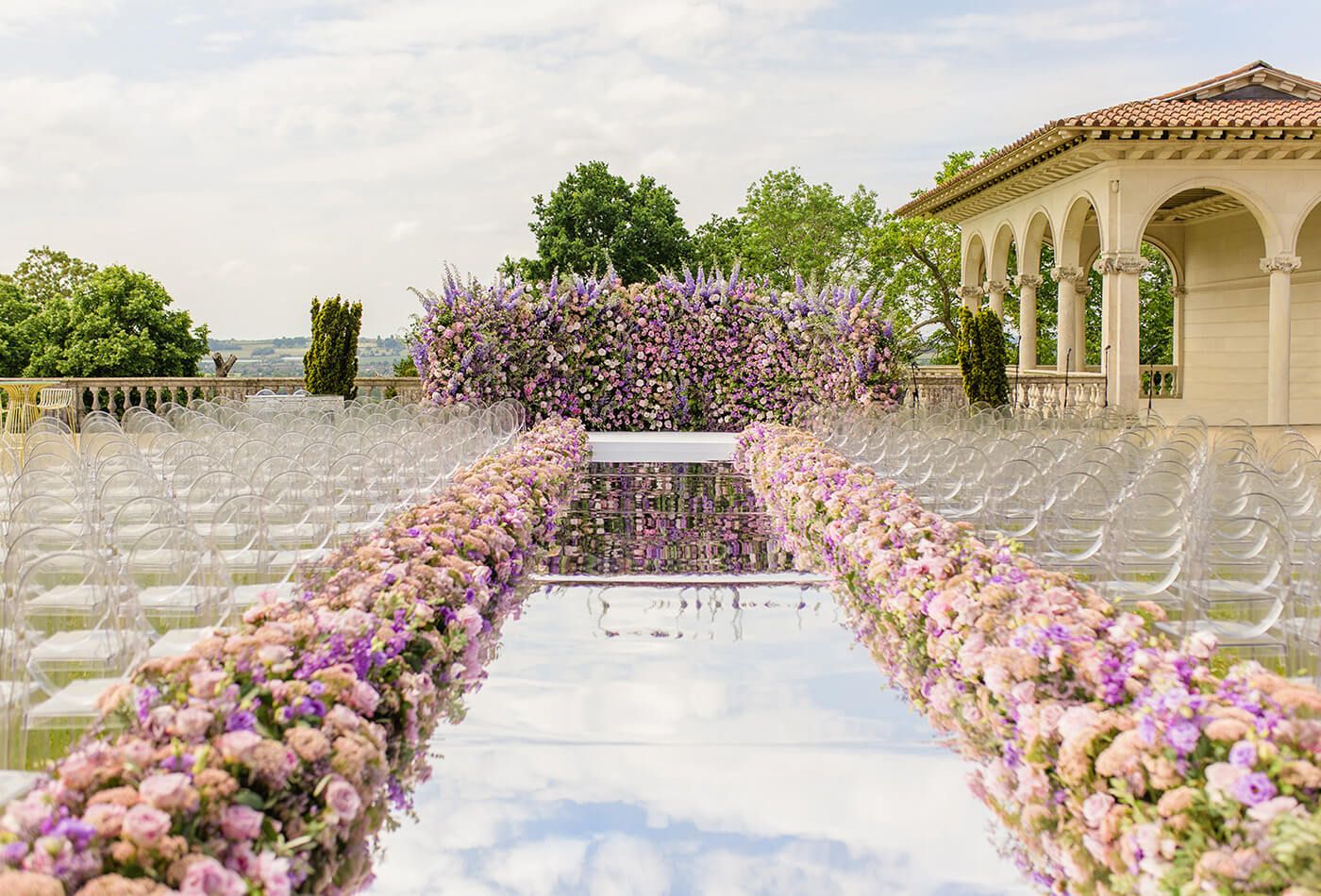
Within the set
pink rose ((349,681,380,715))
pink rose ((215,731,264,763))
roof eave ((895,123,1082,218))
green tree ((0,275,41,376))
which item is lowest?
pink rose ((349,681,380,715))

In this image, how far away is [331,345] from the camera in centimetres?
1872

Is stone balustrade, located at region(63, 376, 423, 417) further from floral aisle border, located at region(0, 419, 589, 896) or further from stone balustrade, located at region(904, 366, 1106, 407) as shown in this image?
floral aisle border, located at region(0, 419, 589, 896)

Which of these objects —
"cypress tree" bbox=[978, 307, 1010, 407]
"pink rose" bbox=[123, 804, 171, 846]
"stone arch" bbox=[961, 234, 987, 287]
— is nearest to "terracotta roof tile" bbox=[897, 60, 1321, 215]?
"cypress tree" bbox=[978, 307, 1010, 407]

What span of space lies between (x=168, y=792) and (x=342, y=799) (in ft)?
1.52

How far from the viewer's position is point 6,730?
3.99 metres

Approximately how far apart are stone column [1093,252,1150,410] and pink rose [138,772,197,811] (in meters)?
16.8

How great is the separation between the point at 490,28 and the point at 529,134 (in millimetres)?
7991

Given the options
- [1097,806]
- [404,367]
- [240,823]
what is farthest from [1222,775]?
[404,367]

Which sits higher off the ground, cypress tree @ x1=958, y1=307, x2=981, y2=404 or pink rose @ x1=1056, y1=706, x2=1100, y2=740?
cypress tree @ x1=958, y1=307, x2=981, y2=404

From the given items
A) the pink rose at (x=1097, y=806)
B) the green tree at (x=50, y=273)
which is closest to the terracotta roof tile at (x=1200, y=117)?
the pink rose at (x=1097, y=806)

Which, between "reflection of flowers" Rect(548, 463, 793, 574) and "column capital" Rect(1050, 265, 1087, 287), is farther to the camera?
"column capital" Rect(1050, 265, 1087, 287)

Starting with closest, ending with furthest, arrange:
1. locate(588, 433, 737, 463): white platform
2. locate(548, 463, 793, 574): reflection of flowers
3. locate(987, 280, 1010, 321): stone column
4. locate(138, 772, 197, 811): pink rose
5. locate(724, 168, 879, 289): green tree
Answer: locate(138, 772, 197, 811): pink rose
locate(548, 463, 793, 574): reflection of flowers
locate(588, 433, 737, 463): white platform
locate(987, 280, 1010, 321): stone column
locate(724, 168, 879, 289): green tree

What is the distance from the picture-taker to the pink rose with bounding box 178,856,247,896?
2.33 m

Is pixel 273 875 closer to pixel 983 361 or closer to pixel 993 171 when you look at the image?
pixel 983 361
